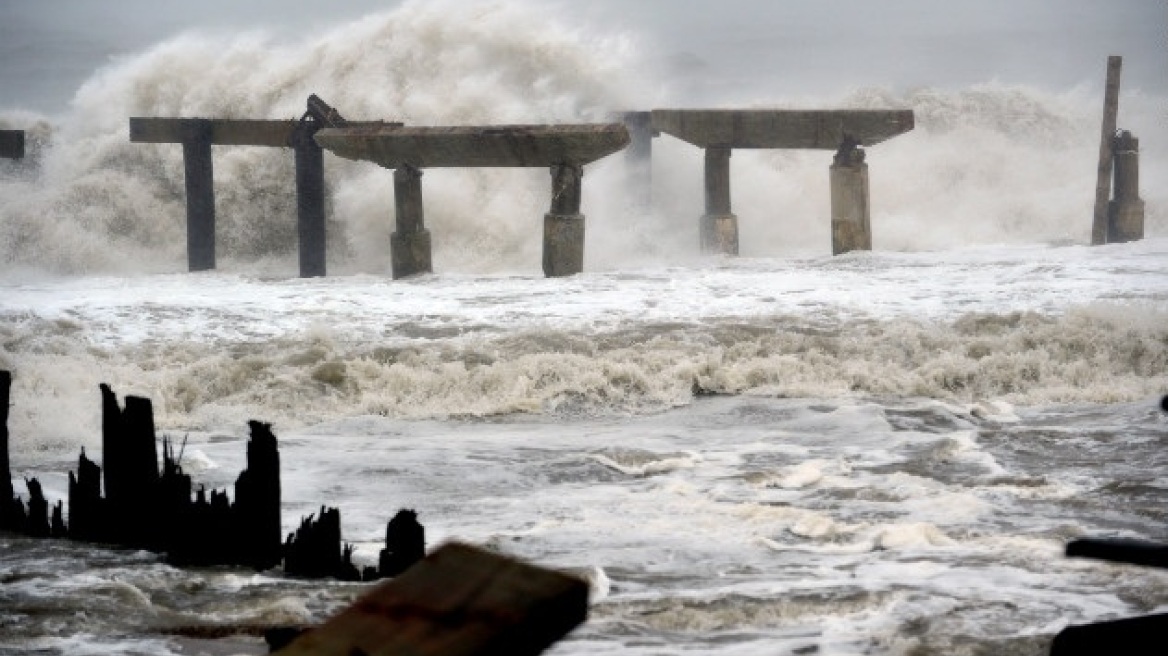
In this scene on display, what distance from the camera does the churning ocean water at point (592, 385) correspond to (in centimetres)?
557

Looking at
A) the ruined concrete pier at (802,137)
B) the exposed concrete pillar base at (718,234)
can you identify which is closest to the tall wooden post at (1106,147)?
the ruined concrete pier at (802,137)

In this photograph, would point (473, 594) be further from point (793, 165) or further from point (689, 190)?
point (793, 165)

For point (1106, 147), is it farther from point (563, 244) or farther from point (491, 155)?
point (491, 155)

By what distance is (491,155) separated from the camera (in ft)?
47.1

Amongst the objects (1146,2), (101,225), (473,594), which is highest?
(1146,2)

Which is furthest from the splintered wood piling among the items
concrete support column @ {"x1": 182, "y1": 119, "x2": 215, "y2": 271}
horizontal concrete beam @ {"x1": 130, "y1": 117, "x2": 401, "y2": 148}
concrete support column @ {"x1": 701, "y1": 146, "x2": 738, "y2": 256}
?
concrete support column @ {"x1": 701, "y1": 146, "x2": 738, "y2": 256}

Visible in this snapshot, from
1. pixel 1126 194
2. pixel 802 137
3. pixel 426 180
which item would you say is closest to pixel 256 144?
pixel 426 180

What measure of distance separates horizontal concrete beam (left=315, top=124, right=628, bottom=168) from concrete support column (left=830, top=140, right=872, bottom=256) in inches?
113

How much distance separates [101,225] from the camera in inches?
842

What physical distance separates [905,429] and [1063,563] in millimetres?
3093

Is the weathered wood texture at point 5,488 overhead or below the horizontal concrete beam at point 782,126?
below

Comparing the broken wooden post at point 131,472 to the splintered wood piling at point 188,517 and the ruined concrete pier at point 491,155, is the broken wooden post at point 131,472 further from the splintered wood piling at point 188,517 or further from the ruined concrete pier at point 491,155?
the ruined concrete pier at point 491,155

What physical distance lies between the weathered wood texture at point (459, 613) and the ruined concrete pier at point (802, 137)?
46.5 ft

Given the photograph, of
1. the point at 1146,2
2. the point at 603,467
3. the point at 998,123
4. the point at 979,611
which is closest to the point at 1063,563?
the point at 979,611
